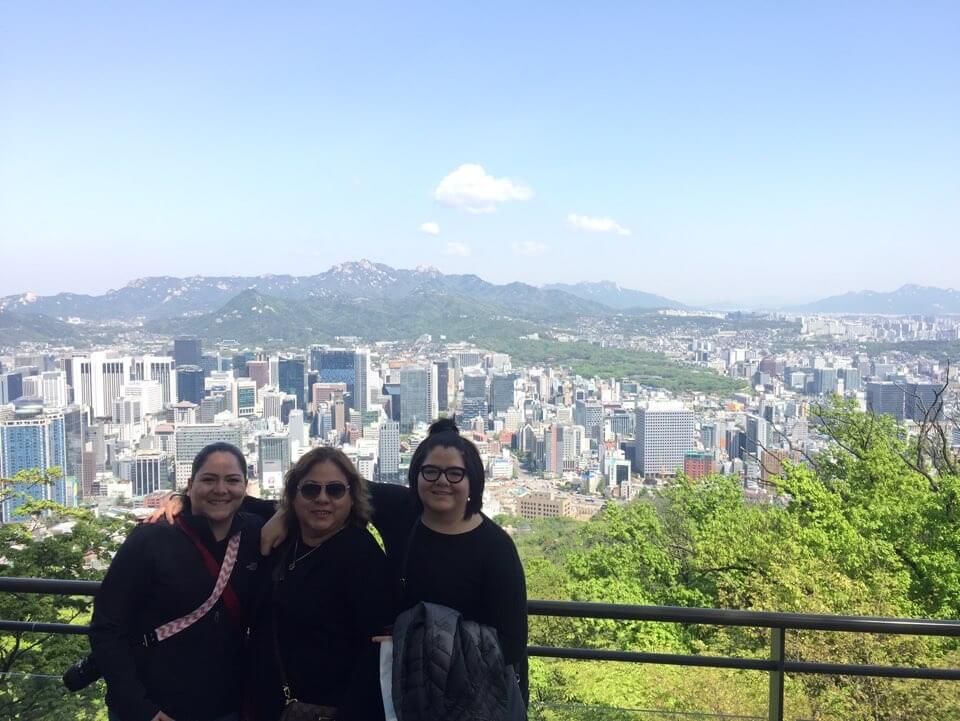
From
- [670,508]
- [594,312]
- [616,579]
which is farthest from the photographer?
[594,312]

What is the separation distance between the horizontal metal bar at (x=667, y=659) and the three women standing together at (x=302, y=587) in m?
0.40

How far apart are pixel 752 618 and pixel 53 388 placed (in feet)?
183

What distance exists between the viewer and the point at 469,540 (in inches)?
62.7

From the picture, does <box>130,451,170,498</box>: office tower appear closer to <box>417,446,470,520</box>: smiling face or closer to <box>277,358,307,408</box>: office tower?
<box>277,358,307,408</box>: office tower

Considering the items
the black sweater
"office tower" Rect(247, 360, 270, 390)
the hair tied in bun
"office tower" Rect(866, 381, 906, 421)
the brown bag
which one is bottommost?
"office tower" Rect(247, 360, 270, 390)

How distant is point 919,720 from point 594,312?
113002mm

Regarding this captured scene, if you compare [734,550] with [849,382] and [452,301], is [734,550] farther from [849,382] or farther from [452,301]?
[452,301]

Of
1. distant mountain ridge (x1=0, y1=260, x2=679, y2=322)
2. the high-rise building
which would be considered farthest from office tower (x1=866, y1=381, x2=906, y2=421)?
distant mountain ridge (x1=0, y1=260, x2=679, y2=322)


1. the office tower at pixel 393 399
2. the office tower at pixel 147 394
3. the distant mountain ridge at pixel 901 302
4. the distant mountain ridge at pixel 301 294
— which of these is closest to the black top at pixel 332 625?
the office tower at pixel 393 399

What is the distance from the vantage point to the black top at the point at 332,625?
1550 mm

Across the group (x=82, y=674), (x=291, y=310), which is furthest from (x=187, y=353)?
(x=82, y=674)

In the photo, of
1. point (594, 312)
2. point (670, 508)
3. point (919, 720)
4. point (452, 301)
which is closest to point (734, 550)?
point (670, 508)

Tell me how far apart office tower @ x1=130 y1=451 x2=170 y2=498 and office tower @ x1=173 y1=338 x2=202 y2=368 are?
92.0 feet

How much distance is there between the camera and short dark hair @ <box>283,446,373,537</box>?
1633mm
